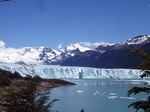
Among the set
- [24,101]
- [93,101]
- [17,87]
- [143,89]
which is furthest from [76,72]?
[143,89]

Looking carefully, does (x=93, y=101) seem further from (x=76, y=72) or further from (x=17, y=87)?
(x=76, y=72)

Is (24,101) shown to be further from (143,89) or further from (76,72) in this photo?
(76,72)

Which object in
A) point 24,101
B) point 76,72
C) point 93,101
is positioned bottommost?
point 93,101

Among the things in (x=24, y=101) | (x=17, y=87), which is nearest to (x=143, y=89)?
(x=24, y=101)

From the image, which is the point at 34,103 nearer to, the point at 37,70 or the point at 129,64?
the point at 37,70

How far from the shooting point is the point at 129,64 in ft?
601

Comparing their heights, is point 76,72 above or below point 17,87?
above

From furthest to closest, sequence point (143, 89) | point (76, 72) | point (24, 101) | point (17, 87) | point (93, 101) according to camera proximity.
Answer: point (76, 72)
point (93, 101)
point (17, 87)
point (24, 101)
point (143, 89)

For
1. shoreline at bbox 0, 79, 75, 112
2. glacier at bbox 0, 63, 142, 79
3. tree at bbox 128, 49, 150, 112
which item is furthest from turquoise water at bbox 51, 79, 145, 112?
glacier at bbox 0, 63, 142, 79

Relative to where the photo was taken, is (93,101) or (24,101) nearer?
(24,101)

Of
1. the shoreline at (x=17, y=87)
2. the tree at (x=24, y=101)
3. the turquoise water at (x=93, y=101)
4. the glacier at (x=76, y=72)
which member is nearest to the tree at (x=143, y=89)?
the tree at (x=24, y=101)

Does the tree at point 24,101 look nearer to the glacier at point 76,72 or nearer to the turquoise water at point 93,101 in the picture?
the turquoise water at point 93,101

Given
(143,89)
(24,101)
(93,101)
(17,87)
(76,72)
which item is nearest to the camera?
(143,89)

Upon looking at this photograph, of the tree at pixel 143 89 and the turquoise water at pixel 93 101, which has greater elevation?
the tree at pixel 143 89
